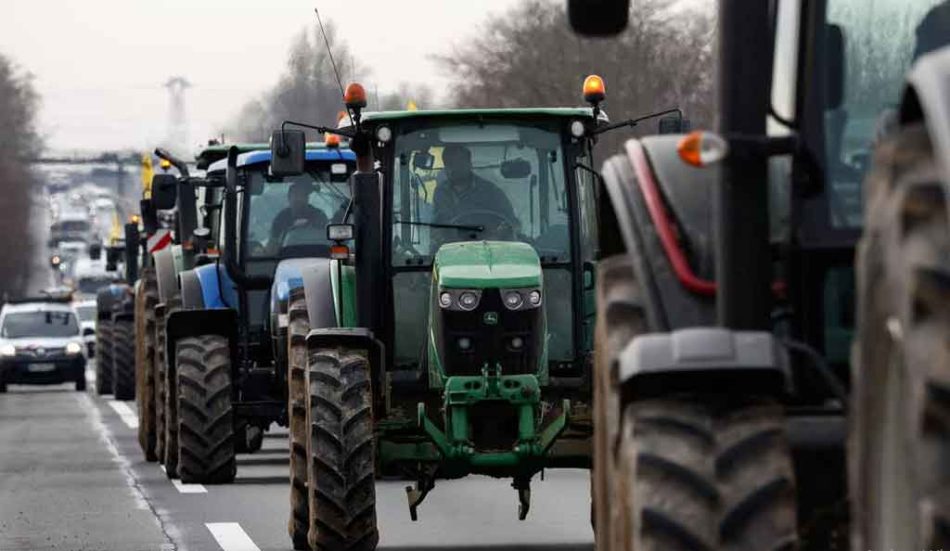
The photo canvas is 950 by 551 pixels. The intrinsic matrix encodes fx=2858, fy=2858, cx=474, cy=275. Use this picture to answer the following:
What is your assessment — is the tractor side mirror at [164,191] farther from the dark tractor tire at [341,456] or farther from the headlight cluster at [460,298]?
the dark tractor tire at [341,456]

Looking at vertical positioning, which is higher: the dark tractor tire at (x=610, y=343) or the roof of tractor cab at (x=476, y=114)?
the roof of tractor cab at (x=476, y=114)

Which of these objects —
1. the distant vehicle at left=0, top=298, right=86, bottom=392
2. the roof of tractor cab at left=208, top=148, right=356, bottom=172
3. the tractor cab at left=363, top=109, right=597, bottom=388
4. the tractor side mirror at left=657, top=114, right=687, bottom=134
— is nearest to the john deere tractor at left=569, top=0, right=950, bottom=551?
the tractor cab at left=363, top=109, right=597, bottom=388

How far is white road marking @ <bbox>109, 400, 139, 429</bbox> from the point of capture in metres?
36.1

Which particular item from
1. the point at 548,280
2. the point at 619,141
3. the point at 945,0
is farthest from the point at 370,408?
the point at 619,141

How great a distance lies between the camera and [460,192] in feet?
50.5

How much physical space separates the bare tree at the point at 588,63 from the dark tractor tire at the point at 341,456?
51913 millimetres

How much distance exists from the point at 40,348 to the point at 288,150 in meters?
38.5

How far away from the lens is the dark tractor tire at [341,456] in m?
13.8

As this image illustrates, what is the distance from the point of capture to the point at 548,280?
15859mm

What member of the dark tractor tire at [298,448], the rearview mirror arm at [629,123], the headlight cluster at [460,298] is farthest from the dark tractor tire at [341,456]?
the rearview mirror arm at [629,123]

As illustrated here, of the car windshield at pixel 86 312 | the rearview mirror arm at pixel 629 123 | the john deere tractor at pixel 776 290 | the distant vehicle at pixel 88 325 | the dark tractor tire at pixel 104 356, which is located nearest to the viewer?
the john deere tractor at pixel 776 290

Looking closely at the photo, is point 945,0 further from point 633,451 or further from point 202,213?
point 202,213

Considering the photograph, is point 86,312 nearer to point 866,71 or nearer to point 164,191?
point 164,191

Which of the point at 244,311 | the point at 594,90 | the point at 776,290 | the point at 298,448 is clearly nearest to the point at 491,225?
the point at 594,90
